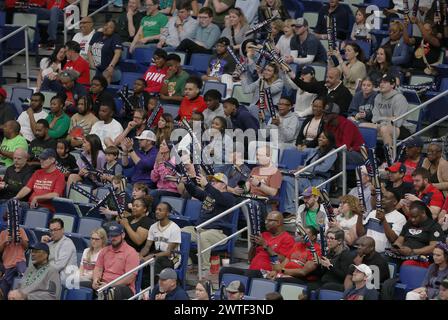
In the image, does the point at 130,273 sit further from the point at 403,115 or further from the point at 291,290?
the point at 403,115

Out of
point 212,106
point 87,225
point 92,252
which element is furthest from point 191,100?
point 92,252

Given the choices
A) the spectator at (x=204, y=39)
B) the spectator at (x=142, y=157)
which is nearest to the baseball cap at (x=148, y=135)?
the spectator at (x=142, y=157)

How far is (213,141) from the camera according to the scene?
16.9 meters

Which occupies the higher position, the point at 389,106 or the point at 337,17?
the point at 337,17

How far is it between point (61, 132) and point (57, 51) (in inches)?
70.4

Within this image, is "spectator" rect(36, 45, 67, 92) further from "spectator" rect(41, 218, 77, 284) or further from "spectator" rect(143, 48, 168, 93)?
"spectator" rect(41, 218, 77, 284)

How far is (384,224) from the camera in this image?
1495 centimetres

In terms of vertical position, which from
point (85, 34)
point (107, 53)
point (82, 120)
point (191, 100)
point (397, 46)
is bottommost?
point (82, 120)

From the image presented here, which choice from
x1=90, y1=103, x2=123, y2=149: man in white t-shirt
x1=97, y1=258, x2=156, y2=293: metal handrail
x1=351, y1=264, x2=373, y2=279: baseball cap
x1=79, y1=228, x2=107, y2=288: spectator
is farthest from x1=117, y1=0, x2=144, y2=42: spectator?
x1=351, y1=264, x2=373, y2=279: baseball cap

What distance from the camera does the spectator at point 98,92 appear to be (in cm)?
1842

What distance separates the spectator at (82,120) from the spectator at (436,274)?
5.50 meters

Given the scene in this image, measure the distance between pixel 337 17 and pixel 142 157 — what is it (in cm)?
361

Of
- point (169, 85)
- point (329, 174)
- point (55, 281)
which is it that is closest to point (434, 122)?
point (329, 174)
